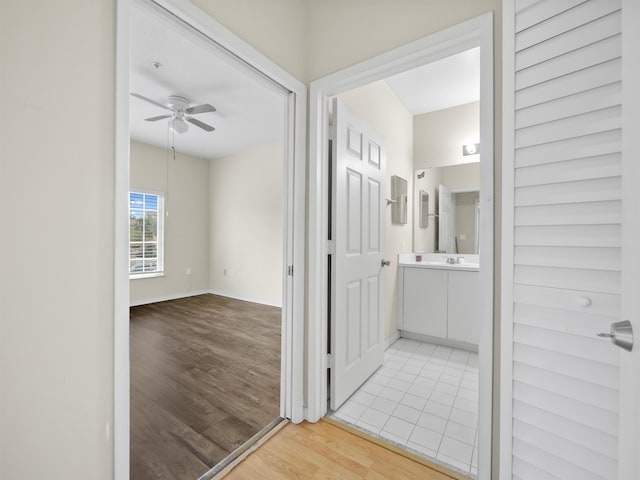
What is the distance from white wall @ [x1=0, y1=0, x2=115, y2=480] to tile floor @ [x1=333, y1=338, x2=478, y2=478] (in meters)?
1.42

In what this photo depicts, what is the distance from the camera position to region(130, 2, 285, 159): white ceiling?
77.4 inches

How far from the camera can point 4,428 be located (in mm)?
736

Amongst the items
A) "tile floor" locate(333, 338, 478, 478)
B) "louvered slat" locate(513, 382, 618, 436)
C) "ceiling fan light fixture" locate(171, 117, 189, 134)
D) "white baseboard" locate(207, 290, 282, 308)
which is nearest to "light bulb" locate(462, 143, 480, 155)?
"tile floor" locate(333, 338, 478, 478)

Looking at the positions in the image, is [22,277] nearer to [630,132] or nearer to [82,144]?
[82,144]

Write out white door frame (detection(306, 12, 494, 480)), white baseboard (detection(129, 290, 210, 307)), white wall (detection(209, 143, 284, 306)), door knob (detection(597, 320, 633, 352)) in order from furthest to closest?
white wall (detection(209, 143, 284, 306))
white baseboard (detection(129, 290, 210, 307))
white door frame (detection(306, 12, 494, 480))
door knob (detection(597, 320, 633, 352))

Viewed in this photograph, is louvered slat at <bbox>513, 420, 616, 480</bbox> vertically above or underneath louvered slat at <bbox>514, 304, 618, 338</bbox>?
underneath

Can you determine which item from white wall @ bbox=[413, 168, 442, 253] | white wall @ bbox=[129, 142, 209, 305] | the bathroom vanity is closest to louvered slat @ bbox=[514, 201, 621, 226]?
the bathroom vanity

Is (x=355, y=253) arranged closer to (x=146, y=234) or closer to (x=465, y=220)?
(x=465, y=220)

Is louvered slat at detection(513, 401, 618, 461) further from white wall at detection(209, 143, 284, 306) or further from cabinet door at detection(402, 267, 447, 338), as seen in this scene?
white wall at detection(209, 143, 284, 306)

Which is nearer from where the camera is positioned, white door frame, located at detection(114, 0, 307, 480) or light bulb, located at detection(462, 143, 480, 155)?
white door frame, located at detection(114, 0, 307, 480)

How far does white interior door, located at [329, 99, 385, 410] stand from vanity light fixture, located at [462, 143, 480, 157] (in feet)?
4.41

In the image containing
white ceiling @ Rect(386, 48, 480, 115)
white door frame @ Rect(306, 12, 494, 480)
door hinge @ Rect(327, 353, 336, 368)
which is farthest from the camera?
white ceiling @ Rect(386, 48, 480, 115)

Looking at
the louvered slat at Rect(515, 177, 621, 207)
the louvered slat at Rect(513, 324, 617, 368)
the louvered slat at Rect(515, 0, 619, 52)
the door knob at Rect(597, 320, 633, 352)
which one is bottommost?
the louvered slat at Rect(513, 324, 617, 368)

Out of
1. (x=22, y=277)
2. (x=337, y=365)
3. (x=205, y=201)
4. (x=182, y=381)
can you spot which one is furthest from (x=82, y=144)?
(x=205, y=201)
